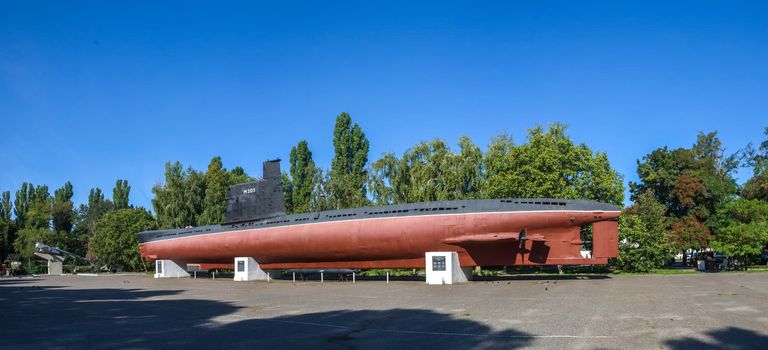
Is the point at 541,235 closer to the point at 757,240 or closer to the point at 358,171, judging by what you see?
the point at 757,240

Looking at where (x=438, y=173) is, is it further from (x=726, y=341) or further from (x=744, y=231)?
(x=726, y=341)

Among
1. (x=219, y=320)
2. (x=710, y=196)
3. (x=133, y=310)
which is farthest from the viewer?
(x=710, y=196)

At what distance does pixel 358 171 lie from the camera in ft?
209

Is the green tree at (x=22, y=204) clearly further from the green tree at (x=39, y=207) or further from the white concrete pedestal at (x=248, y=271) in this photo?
the white concrete pedestal at (x=248, y=271)

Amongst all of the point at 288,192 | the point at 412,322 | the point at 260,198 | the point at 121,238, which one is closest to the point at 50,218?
the point at 121,238

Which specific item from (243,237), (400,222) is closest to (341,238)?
(400,222)

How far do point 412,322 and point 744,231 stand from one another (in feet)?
129

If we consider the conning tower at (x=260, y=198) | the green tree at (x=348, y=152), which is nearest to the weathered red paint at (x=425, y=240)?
the conning tower at (x=260, y=198)

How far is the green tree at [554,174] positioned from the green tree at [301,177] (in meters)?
24.3

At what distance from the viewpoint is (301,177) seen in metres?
68.9

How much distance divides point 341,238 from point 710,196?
135 feet

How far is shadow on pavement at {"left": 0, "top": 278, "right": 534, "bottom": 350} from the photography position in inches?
434

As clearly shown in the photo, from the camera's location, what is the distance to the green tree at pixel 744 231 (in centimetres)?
4231

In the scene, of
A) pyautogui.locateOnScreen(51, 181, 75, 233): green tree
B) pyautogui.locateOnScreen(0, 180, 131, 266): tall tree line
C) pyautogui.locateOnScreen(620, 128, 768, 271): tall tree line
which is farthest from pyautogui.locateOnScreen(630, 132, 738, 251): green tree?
pyautogui.locateOnScreen(51, 181, 75, 233): green tree
